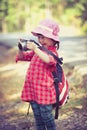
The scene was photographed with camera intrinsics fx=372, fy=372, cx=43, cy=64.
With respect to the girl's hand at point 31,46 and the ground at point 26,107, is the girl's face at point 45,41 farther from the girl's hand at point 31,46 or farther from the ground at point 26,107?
the ground at point 26,107

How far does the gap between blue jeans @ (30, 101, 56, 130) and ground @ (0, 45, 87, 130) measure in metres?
1.20

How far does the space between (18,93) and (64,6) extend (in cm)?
3057

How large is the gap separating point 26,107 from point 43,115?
9.17ft

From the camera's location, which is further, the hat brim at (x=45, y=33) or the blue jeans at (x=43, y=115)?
the blue jeans at (x=43, y=115)

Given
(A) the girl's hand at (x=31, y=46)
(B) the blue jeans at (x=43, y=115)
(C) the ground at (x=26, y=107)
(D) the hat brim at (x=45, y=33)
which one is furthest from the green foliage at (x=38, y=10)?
(A) the girl's hand at (x=31, y=46)

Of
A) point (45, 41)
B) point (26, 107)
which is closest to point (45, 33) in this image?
point (45, 41)

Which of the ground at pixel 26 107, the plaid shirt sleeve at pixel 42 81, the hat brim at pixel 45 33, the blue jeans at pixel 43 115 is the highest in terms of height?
the hat brim at pixel 45 33

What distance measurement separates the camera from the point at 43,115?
14.6ft

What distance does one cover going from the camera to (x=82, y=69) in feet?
30.5

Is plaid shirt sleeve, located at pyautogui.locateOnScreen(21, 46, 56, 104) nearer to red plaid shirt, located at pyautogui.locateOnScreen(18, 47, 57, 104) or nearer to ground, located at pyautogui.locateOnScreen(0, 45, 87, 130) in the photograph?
red plaid shirt, located at pyautogui.locateOnScreen(18, 47, 57, 104)

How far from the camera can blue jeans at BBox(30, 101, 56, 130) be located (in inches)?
173

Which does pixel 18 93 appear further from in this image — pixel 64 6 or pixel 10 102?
pixel 64 6

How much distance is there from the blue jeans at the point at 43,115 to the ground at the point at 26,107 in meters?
1.20

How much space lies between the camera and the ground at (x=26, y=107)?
602 cm
